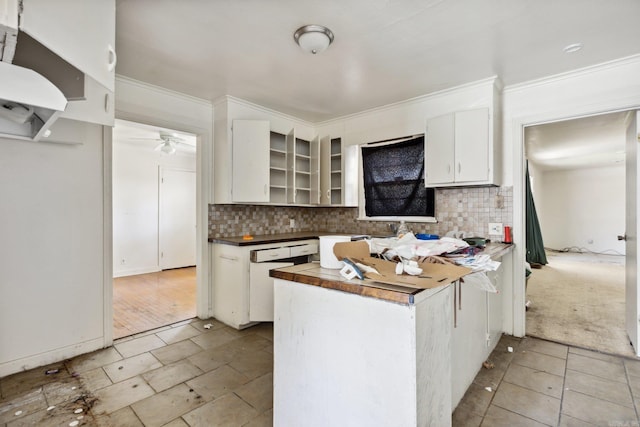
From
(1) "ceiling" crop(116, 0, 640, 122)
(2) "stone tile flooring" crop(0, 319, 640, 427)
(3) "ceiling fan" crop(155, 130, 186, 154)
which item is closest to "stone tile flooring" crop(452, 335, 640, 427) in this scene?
(2) "stone tile flooring" crop(0, 319, 640, 427)

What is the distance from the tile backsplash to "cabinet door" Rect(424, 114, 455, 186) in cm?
32

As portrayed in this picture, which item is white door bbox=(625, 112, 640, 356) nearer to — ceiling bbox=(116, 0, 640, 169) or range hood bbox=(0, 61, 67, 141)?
ceiling bbox=(116, 0, 640, 169)

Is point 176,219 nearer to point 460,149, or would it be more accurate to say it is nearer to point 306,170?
point 306,170

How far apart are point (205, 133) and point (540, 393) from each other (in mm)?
3556

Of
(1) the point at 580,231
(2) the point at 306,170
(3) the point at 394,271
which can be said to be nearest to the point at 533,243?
(1) the point at 580,231

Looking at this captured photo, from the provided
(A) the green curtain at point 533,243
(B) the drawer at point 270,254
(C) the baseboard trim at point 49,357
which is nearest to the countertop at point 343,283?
→ (B) the drawer at point 270,254

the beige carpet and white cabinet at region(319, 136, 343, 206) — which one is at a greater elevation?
white cabinet at region(319, 136, 343, 206)

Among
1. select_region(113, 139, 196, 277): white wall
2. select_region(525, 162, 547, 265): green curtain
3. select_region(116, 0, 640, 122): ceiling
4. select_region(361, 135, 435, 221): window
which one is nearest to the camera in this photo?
select_region(116, 0, 640, 122): ceiling

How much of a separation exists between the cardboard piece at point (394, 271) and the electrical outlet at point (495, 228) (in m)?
1.79

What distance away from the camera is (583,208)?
7816mm

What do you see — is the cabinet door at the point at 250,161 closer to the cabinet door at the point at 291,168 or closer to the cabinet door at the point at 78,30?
the cabinet door at the point at 291,168

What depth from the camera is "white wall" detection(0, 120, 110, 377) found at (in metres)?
2.14

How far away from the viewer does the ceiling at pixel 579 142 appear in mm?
4043

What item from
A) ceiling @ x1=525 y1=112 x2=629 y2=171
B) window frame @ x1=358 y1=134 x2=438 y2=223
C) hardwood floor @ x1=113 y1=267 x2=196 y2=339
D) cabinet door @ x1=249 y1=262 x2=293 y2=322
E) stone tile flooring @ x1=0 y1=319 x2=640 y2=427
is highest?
ceiling @ x1=525 y1=112 x2=629 y2=171
